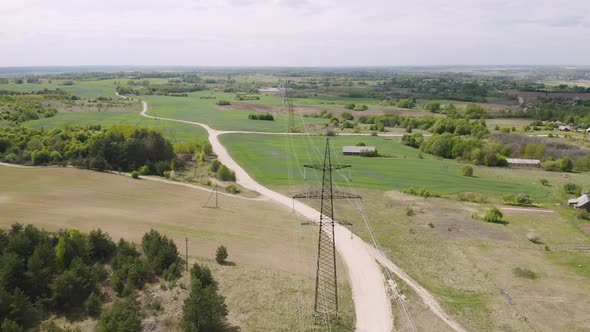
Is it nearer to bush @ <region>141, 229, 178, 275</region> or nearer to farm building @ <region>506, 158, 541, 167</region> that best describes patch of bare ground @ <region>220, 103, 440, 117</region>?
farm building @ <region>506, 158, 541, 167</region>

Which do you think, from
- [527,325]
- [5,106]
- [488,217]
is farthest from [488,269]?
[5,106]

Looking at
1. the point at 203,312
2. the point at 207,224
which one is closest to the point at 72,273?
the point at 203,312

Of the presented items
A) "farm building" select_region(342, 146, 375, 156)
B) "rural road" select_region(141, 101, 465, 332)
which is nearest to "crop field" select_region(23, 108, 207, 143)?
"farm building" select_region(342, 146, 375, 156)

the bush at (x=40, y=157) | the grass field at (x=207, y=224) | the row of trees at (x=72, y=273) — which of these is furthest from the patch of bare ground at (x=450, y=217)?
the bush at (x=40, y=157)

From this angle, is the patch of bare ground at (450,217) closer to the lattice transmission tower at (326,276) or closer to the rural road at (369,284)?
the rural road at (369,284)

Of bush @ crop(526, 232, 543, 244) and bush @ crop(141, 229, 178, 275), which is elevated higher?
bush @ crop(141, 229, 178, 275)

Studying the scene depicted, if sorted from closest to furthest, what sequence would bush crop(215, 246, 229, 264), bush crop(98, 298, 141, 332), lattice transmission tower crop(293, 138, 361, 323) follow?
bush crop(98, 298, 141, 332)
lattice transmission tower crop(293, 138, 361, 323)
bush crop(215, 246, 229, 264)
